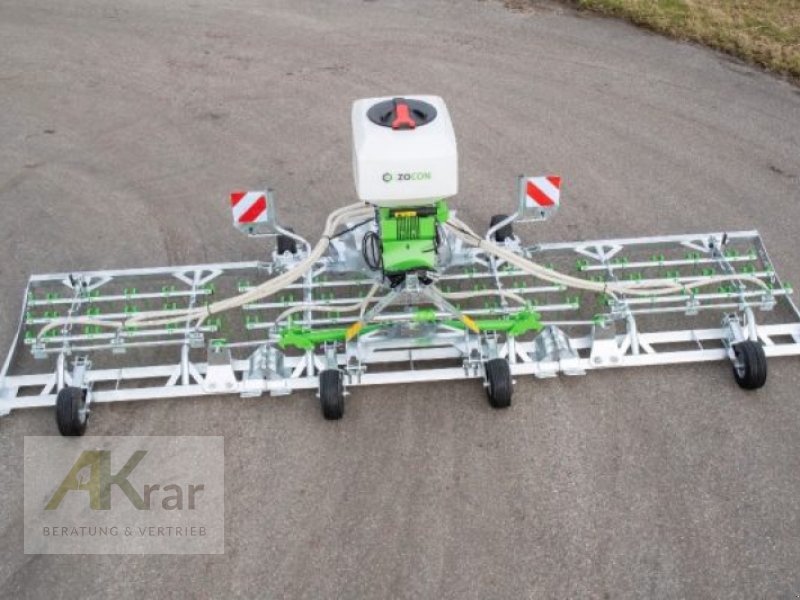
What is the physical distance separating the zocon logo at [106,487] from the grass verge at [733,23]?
34.3 ft

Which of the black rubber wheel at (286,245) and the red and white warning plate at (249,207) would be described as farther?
the black rubber wheel at (286,245)

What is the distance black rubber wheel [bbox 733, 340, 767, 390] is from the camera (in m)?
6.48

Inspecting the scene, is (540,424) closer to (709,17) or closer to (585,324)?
(585,324)

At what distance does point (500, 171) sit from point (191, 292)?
429 centimetres

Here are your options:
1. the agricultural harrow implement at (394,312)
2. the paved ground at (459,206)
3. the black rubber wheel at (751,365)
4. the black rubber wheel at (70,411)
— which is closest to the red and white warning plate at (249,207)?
the agricultural harrow implement at (394,312)

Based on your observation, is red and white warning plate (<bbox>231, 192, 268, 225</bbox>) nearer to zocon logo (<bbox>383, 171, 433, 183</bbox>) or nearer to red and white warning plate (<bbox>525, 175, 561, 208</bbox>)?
zocon logo (<bbox>383, 171, 433, 183</bbox>)

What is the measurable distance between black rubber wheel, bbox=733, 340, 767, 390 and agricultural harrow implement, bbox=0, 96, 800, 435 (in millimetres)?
12

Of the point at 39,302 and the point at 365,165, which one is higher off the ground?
the point at 365,165

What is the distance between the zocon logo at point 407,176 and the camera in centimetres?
571

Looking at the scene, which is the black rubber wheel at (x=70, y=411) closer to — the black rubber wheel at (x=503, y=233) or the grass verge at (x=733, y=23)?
the black rubber wheel at (x=503, y=233)

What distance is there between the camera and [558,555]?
215 inches

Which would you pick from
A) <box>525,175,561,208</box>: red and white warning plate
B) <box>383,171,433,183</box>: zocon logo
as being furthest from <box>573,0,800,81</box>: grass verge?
<box>383,171,433,183</box>: zocon logo

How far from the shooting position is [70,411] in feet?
20.4

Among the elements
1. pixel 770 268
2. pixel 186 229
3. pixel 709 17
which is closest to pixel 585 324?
pixel 770 268
